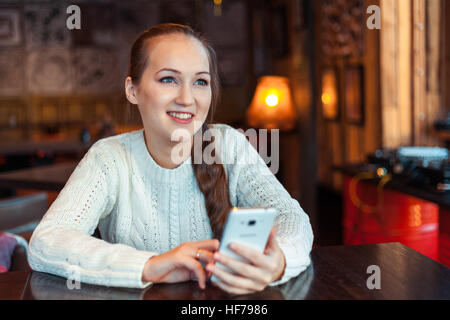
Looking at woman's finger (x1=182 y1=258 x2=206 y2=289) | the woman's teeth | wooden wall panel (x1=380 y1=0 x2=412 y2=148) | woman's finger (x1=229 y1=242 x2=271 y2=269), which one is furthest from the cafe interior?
the woman's teeth

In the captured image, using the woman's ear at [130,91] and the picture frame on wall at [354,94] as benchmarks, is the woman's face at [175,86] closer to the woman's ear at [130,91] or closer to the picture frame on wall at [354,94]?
the woman's ear at [130,91]

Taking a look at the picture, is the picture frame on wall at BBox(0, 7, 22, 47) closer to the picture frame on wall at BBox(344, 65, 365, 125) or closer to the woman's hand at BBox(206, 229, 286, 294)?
the picture frame on wall at BBox(344, 65, 365, 125)

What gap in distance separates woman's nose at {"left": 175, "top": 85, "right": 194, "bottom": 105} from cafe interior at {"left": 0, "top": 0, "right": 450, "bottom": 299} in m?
0.29

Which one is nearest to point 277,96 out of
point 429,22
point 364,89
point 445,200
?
point 364,89

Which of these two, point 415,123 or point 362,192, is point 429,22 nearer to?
point 415,123

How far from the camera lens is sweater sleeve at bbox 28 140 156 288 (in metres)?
1.12

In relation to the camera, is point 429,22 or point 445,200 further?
point 429,22

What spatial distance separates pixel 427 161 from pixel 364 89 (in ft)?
6.77

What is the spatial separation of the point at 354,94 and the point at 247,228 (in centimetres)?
416

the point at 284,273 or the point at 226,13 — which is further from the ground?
the point at 226,13

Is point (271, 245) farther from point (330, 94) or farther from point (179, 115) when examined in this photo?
point (330, 94)

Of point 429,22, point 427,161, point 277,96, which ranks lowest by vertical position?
point 427,161
